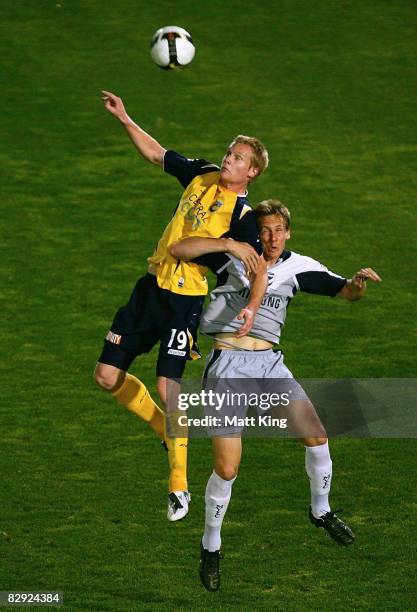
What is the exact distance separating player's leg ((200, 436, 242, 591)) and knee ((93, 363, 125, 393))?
3.46 feet

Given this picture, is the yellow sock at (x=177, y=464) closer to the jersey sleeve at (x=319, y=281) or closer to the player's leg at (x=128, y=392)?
the player's leg at (x=128, y=392)

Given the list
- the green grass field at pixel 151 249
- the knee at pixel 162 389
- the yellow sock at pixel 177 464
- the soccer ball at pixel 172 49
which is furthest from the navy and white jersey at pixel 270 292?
the soccer ball at pixel 172 49

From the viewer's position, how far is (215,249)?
9.35 metres

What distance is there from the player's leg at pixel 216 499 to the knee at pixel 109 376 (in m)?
1.05

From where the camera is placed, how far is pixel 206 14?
2417 centimetres

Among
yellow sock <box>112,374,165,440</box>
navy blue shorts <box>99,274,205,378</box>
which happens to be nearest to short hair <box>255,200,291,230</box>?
navy blue shorts <box>99,274,205,378</box>

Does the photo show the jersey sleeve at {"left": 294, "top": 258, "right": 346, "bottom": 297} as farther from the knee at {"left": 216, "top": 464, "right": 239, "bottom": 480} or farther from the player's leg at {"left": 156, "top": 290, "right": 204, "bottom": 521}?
the knee at {"left": 216, "top": 464, "right": 239, "bottom": 480}

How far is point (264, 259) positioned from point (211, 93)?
40.9 feet

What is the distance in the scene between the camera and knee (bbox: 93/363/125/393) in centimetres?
998

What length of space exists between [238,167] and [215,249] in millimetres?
636

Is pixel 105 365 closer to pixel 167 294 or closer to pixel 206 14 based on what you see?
pixel 167 294

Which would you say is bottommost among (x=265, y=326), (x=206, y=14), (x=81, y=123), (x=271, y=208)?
(x=265, y=326)

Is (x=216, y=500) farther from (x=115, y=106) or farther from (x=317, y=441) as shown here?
(x=115, y=106)

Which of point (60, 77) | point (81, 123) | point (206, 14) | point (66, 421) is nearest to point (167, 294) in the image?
point (66, 421)
